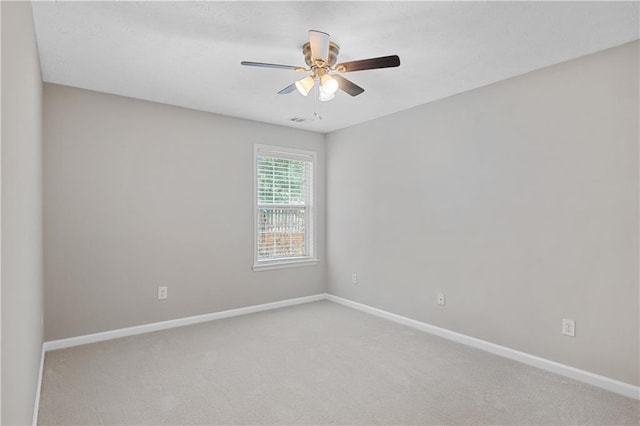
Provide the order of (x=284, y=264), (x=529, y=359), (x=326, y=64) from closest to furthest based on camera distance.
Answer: (x=326, y=64), (x=529, y=359), (x=284, y=264)

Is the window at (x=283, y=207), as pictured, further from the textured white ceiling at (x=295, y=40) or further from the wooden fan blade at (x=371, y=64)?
the wooden fan blade at (x=371, y=64)

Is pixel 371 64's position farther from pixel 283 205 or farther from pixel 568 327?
pixel 283 205

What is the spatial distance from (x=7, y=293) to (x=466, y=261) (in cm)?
334

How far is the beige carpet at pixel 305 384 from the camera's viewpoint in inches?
88.9

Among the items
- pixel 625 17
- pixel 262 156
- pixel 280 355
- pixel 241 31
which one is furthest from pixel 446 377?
pixel 262 156

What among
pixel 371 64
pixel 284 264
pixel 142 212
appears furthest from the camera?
pixel 284 264

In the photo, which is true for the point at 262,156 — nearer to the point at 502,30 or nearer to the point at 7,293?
the point at 502,30

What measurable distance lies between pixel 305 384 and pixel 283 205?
2618mm

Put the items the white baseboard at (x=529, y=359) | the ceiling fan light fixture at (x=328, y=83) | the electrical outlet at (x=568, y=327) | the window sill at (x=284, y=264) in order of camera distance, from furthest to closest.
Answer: the window sill at (x=284, y=264) → the electrical outlet at (x=568, y=327) → the white baseboard at (x=529, y=359) → the ceiling fan light fixture at (x=328, y=83)

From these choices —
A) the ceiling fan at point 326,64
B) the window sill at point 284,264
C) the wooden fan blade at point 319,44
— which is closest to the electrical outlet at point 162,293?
the window sill at point 284,264

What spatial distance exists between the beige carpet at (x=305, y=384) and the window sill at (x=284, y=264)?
1.04m

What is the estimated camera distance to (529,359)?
3000mm

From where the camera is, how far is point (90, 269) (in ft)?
11.4

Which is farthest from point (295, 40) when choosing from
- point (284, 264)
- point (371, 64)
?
point (284, 264)
